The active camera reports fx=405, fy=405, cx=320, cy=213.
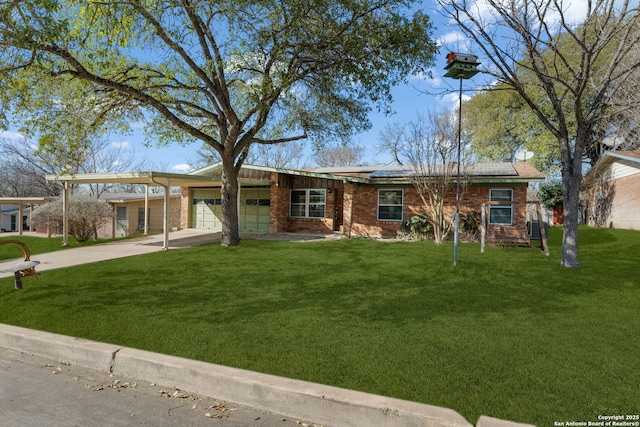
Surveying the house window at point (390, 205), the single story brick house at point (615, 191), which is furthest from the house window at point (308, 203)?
the single story brick house at point (615, 191)

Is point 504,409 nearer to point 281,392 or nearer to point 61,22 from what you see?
point 281,392

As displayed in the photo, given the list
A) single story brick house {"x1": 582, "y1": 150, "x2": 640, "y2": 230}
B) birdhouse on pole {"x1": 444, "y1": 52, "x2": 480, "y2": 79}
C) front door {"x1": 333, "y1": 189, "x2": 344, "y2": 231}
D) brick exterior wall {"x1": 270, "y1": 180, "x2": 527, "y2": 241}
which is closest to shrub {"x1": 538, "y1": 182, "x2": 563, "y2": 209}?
single story brick house {"x1": 582, "y1": 150, "x2": 640, "y2": 230}

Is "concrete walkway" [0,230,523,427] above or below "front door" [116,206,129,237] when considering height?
below

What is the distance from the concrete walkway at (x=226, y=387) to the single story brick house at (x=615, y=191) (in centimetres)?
1814

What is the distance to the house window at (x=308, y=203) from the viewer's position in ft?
57.7

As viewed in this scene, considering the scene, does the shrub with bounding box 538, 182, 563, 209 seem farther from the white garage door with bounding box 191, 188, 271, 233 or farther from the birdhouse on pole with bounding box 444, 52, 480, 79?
the birdhouse on pole with bounding box 444, 52, 480, 79

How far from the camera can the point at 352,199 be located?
15836 millimetres

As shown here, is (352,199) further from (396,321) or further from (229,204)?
(396,321)

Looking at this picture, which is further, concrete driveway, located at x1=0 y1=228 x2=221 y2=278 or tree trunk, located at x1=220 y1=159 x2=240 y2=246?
tree trunk, located at x1=220 y1=159 x2=240 y2=246

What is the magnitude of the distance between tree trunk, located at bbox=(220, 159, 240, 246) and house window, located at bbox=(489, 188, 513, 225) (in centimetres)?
936

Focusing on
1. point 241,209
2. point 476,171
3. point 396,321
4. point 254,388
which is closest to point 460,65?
point 396,321

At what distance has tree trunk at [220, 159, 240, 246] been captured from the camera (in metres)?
13.3

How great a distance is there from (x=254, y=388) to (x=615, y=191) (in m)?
22.2

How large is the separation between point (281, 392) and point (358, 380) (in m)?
0.69
